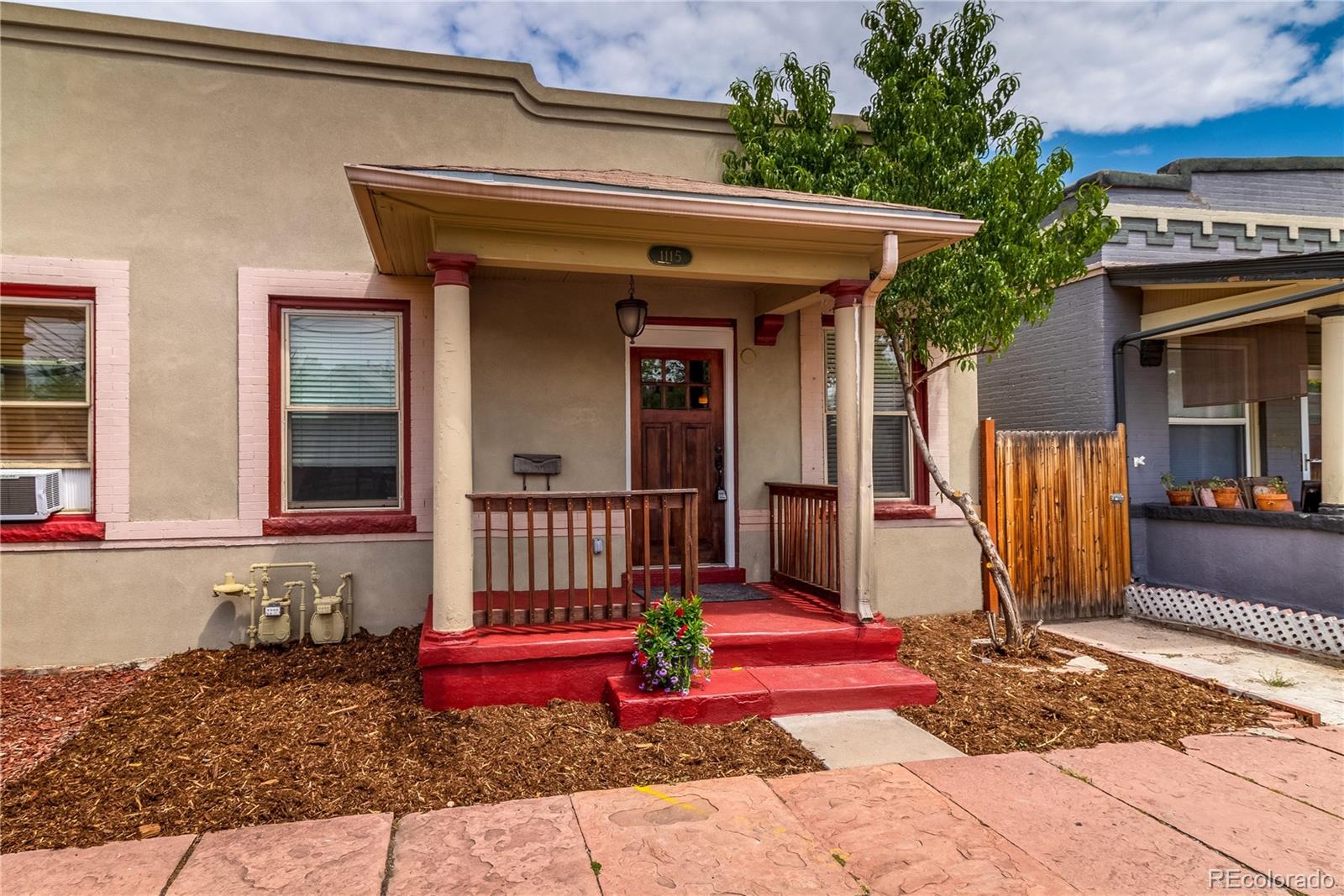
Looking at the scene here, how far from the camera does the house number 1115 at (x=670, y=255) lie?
461cm

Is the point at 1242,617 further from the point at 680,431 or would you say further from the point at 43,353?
the point at 43,353

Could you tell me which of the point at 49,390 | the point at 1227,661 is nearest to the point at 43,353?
the point at 49,390

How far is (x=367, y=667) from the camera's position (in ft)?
16.1

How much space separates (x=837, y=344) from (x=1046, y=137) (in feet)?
7.91

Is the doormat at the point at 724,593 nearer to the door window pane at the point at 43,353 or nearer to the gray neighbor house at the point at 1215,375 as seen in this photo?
the gray neighbor house at the point at 1215,375

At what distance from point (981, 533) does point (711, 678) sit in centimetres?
265

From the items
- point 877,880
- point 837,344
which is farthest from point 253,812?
point 837,344

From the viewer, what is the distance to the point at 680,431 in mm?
6273

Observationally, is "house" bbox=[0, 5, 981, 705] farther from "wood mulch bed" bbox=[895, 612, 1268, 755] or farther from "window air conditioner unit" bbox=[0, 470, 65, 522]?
"wood mulch bed" bbox=[895, 612, 1268, 755]

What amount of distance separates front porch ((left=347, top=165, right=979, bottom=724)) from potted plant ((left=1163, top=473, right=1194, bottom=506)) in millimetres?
2596

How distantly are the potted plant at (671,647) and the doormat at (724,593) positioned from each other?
1.11 meters

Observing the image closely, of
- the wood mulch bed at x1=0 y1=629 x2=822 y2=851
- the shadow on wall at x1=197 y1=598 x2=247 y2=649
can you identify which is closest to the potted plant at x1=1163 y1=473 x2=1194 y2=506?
the wood mulch bed at x1=0 y1=629 x2=822 y2=851

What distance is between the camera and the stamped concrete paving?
8.66 feet

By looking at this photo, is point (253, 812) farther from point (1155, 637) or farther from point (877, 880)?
point (1155, 637)
